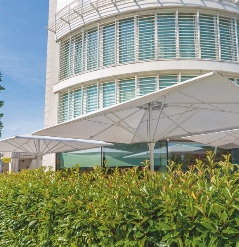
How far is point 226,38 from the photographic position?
15.8 metres

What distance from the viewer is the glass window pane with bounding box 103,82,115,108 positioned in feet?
52.9

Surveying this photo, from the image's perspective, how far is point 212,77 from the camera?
4.87 metres

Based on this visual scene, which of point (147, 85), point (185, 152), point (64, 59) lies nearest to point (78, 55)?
point (64, 59)

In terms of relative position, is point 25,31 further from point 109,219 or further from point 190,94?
point 109,219

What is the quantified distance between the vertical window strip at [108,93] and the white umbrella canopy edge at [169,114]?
5.96m

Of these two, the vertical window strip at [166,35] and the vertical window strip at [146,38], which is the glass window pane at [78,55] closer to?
the vertical window strip at [146,38]

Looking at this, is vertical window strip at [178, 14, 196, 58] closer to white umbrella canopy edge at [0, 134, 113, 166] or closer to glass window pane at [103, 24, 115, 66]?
glass window pane at [103, 24, 115, 66]

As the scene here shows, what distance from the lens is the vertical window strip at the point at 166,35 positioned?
15219 mm

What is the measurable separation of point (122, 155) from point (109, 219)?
14867 mm

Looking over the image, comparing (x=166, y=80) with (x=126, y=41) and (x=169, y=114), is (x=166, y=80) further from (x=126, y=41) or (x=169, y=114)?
(x=169, y=114)

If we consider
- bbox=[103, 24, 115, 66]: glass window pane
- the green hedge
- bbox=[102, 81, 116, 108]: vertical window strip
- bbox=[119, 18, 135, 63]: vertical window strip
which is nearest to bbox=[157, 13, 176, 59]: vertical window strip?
bbox=[119, 18, 135, 63]: vertical window strip

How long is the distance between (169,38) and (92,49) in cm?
469

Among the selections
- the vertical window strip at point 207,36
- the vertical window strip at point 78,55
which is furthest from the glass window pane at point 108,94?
the vertical window strip at point 207,36

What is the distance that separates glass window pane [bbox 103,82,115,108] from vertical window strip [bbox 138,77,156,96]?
1699 mm
